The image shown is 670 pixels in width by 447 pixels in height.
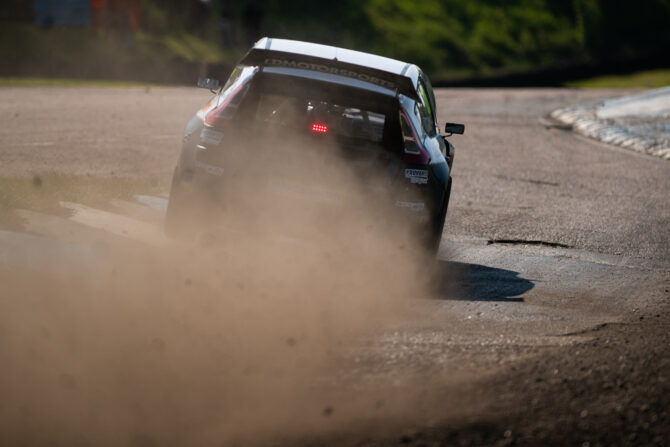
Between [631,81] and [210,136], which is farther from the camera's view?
[631,81]

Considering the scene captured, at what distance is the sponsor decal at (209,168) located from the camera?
281 inches

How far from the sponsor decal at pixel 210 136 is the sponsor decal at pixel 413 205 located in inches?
51.5

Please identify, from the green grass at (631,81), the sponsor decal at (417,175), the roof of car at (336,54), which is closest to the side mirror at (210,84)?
the roof of car at (336,54)

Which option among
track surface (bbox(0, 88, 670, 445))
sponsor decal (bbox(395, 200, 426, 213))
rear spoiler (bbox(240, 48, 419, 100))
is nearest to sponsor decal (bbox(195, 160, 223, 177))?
rear spoiler (bbox(240, 48, 419, 100))

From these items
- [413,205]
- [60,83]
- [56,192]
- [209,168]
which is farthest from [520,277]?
[60,83]

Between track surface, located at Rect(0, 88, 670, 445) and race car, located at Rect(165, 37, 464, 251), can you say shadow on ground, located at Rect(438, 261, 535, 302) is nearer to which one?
track surface, located at Rect(0, 88, 670, 445)

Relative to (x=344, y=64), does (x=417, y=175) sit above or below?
below

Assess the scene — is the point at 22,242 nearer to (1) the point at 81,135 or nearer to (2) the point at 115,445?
(2) the point at 115,445

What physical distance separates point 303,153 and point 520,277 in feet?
8.06

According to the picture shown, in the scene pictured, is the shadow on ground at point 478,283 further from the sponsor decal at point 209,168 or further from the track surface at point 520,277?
the sponsor decal at point 209,168

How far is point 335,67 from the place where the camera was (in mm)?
7551

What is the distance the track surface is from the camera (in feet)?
16.8

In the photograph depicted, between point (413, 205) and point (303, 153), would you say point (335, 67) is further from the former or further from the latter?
point (413, 205)

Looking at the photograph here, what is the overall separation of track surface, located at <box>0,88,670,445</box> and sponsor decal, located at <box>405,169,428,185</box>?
84cm
